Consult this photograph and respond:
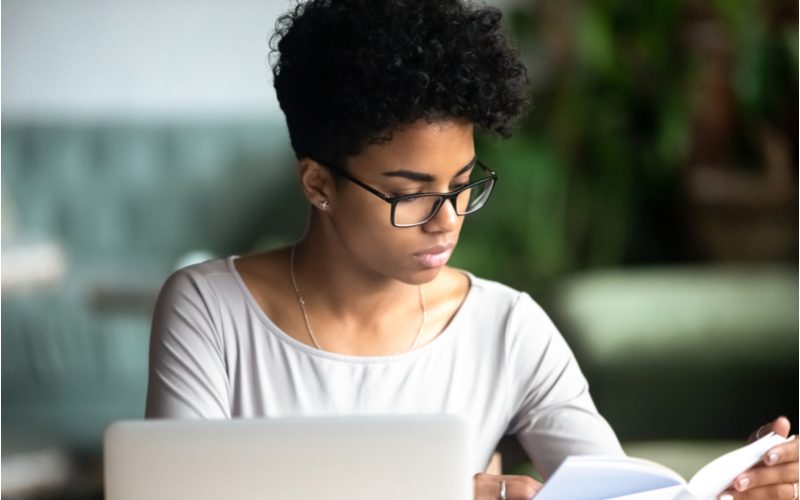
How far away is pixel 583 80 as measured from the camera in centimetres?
434

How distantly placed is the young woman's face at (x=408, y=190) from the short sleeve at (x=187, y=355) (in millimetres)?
224

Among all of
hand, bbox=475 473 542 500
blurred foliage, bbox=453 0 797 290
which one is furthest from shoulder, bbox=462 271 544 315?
blurred foliage, bbox=453 0 797 290

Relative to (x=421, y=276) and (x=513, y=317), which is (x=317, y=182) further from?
(x=513, y=317)

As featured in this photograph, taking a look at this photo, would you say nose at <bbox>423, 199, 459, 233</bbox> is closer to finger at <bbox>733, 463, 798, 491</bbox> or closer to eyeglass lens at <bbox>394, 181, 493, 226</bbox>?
eyeglass lens at <bbox>394, 181, 493, 226</bbox>

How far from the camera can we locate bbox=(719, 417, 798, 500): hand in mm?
1430

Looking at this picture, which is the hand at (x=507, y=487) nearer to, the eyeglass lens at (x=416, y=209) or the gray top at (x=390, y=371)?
the gray top at (x=390, y=371)

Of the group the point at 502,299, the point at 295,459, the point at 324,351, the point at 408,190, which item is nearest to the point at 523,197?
the point at 502,299

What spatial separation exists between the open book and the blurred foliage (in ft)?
8.91

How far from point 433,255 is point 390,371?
0.20 m

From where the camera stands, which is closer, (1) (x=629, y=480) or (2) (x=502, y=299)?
(1) (x=629, y=480)

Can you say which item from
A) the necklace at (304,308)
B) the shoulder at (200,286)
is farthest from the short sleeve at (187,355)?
the necklace at (304,308)

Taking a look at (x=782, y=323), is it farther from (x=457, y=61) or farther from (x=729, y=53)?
(x=457, y=61)

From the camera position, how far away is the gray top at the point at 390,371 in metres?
1.58

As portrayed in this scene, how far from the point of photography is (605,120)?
4340mm
